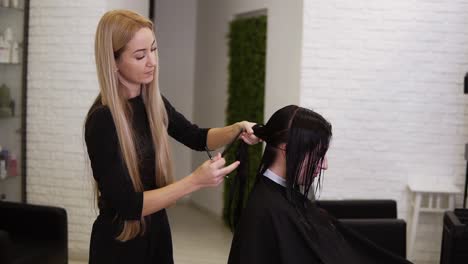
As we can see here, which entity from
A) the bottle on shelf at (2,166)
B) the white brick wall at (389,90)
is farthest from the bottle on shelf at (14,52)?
the white brick wall at (389,90)

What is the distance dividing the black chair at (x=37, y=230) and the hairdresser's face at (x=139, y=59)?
158cm

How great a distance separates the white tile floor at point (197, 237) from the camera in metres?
4.61

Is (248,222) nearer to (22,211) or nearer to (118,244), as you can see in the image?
(118,244)

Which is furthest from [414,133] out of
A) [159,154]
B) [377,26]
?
[159,154]

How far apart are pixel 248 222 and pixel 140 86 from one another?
0.58 m

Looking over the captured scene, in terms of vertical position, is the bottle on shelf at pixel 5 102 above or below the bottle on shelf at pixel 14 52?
below

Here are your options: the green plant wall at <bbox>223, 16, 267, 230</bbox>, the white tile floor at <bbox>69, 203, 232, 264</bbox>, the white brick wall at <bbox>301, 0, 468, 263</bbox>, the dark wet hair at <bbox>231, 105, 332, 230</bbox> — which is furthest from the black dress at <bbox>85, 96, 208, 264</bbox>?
the green plant wall at <bbox>223, 16, 267, 230</bbox>

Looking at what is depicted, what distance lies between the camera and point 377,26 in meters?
4.14

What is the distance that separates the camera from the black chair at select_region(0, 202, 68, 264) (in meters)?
3.09

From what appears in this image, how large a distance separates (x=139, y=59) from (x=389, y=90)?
280cm

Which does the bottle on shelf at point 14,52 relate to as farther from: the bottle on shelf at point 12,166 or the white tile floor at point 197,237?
the white tile floor at point 197,237

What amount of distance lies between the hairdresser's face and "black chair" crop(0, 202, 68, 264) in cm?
158

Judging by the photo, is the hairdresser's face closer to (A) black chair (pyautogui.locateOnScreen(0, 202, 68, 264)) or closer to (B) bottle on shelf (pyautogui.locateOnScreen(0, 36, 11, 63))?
(A) black chair (pyautogui.locateOnScreen(0, 202, 68, 264))

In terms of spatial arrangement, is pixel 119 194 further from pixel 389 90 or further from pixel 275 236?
pixel 389 90
